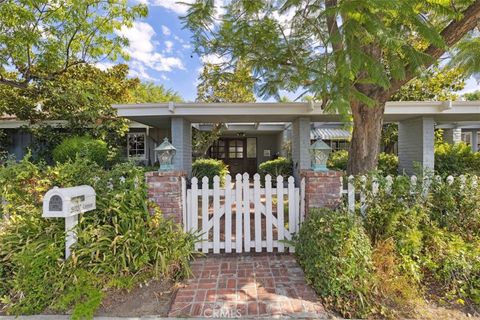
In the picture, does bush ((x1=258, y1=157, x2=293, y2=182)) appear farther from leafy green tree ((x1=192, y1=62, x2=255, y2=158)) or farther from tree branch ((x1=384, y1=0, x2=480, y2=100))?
tree branch ((x1=384, y1=0, x2=480, y2=100))

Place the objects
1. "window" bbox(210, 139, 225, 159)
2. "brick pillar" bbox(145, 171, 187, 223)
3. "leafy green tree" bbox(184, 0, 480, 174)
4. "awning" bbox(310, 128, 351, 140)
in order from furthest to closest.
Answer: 1. "window" bbox(210, 139, 225, 159)
2. "awning" bbox(310, 128, 351, 140)
3. "brick pillar" bbox(145, 171, 187, 223)
4. "leafy green tree" bbox(184, 0, 480, 174)

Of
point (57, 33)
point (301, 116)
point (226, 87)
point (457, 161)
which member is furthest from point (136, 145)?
point (457, 161)

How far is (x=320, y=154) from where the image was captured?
157 inches

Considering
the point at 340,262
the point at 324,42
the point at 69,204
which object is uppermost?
the point at 324,42

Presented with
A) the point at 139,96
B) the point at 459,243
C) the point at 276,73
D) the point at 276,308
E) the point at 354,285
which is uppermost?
the point at 139,96

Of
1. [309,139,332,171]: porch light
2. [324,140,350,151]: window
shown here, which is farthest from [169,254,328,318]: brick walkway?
[324,140,350,151]: window

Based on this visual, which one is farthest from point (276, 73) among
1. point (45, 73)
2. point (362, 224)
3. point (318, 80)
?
point (45, 73)

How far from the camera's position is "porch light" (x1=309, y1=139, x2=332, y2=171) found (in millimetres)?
3961

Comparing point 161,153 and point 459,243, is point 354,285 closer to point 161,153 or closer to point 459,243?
point 459,243

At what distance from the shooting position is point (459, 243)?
135 inches

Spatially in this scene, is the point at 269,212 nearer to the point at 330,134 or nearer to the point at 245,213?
the point at 245,213

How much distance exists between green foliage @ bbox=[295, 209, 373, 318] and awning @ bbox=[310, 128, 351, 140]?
384 inches

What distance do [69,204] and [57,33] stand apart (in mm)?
8129

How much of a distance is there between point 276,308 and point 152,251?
5.40ft
